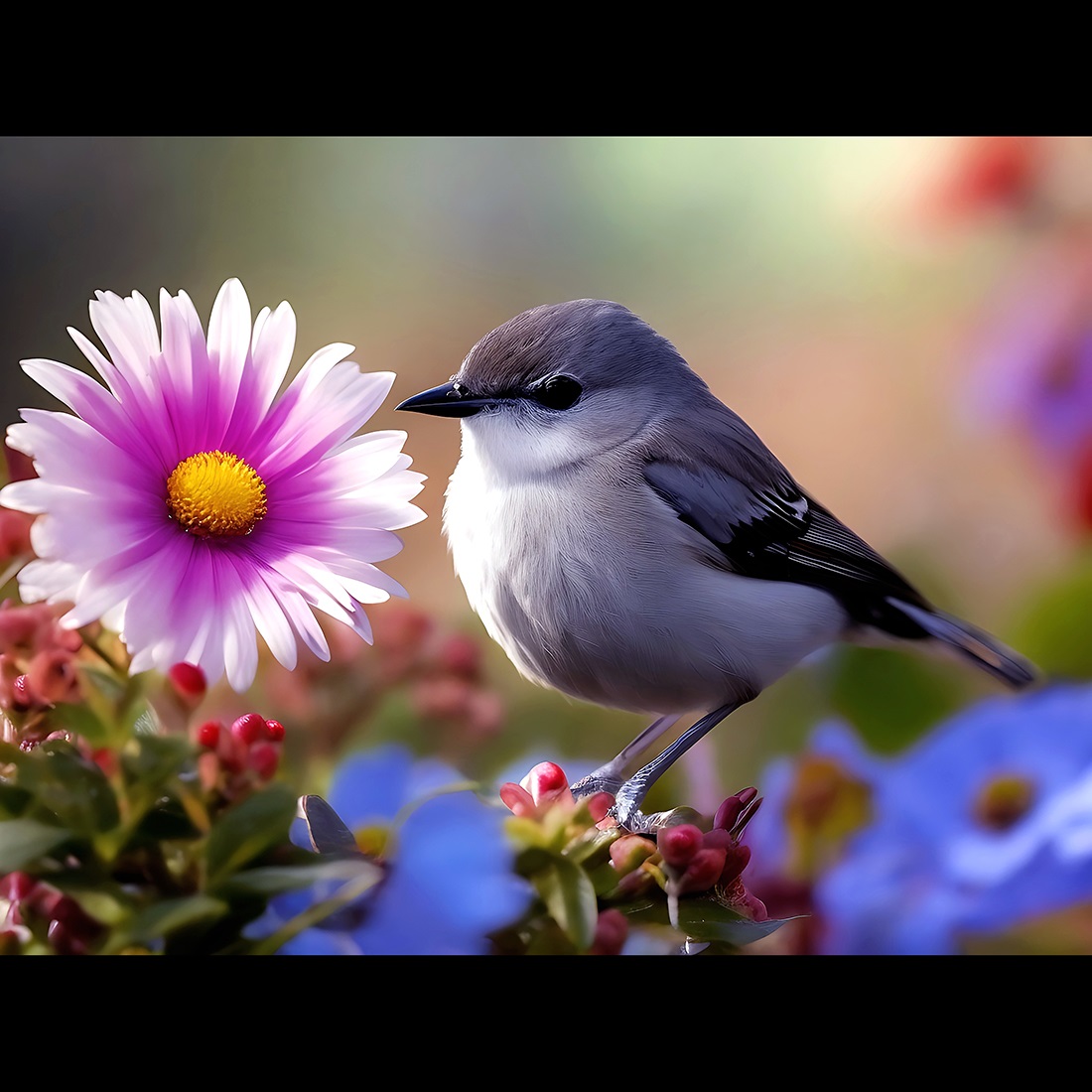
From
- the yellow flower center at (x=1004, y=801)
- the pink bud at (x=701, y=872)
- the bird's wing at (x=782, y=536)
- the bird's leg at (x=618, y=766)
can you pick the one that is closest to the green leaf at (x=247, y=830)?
the pink bud at (x=701, y=872)

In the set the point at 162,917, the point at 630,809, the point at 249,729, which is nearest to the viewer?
the point at 162,917

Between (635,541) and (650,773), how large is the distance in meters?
0.18

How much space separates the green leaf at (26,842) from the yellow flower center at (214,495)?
203 millimetres

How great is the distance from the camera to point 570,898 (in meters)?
0.59

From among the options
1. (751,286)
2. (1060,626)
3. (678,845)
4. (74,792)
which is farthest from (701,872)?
(751,286)

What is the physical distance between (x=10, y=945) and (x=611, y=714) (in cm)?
52

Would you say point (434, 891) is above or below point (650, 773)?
below

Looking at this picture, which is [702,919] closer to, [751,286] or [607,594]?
[607,594]

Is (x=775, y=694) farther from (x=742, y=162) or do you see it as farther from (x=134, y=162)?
(x=134, y=162)

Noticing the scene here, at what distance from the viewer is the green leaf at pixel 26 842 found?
1.77ft

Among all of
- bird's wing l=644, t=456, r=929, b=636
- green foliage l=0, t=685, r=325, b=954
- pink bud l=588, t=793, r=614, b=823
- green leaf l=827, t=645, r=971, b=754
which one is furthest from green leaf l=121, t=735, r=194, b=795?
green leaf l=827, t=645, r=971, b=754

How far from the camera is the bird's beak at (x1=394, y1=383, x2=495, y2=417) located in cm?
83

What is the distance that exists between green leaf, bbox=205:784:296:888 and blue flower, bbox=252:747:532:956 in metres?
0.08

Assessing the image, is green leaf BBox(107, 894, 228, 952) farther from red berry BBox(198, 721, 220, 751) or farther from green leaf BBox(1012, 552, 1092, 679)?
green leaf BBox(1012, 552, 1092, 679)
